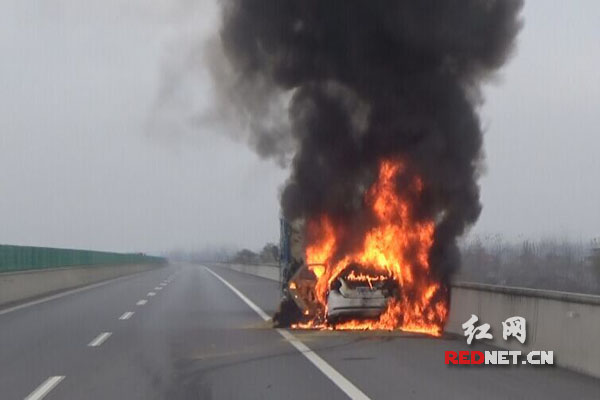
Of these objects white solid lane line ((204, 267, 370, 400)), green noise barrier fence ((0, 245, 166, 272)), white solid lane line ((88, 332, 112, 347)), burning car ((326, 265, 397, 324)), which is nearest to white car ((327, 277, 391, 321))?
burning car ((326, 265, 397, 324))

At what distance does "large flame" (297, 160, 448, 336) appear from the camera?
15453 mm

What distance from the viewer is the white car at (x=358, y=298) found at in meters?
14.9

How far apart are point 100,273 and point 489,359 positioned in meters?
39.5

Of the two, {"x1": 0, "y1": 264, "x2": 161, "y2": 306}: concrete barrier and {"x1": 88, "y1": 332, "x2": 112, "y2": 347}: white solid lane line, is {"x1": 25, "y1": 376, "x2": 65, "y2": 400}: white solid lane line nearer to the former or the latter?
{"x1": 88, "y1": 332, "x2": 112, "y2": 347}: white solid lane line

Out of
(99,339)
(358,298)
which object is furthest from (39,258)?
(358,298)

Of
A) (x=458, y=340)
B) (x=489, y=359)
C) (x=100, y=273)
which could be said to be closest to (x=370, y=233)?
(x=458, y=340)

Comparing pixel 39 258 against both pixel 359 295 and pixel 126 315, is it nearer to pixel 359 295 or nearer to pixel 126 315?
pixel 126 315

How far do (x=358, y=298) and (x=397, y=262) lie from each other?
154cm

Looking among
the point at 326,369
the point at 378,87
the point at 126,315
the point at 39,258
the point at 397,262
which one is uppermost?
the point at 378,87

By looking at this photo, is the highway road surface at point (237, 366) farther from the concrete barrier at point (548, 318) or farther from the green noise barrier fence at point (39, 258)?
the green noise barrier fence at point (39, 258)

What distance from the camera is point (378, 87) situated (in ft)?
55.5

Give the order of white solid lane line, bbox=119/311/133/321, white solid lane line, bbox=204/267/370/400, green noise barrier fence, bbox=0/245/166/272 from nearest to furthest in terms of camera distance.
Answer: white solid lane line, bbox=204/267/370/400, white solid lane line, bbox=119/311/133/321, green noise barrier fence, bbox=0/245/166/272

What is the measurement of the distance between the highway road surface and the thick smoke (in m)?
3.39

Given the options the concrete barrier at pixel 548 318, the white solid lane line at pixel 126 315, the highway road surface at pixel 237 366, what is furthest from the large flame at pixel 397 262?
the white solid lane line at pixel 126 315
